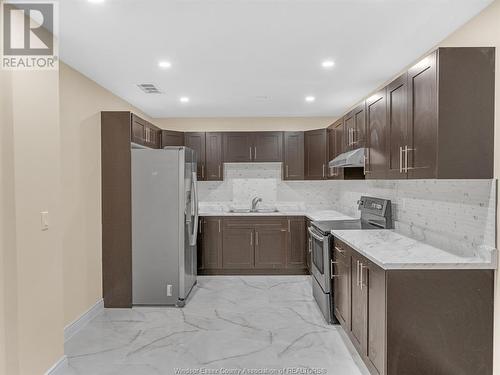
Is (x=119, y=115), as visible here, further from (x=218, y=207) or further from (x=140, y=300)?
(x=218, y=207)

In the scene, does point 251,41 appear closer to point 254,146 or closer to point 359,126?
point 359,126

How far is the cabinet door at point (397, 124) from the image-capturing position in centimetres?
266

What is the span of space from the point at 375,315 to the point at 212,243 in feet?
11.3

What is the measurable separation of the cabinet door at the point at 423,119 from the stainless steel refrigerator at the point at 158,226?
2560mm

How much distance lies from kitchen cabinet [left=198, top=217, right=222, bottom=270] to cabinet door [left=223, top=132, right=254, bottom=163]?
1101mm

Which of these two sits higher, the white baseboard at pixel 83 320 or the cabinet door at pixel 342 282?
the cabinet door at pixel 342 282

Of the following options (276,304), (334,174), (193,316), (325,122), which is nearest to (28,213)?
(193,316)

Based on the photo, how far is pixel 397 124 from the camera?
2783 mm

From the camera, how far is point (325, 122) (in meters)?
6.25

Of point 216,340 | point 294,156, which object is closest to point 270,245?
point 294,156

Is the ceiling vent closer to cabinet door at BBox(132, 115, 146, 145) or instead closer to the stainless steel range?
cabinet door at BBox(132, 115, 146, 145)

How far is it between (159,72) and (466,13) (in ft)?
8.81

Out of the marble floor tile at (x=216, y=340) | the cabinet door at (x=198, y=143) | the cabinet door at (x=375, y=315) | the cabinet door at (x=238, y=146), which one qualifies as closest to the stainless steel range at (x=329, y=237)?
the marble floor tile at (x=216, y=340)

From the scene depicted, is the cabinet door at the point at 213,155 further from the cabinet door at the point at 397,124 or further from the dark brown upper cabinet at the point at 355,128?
the cabinet door at the point at 397,124
